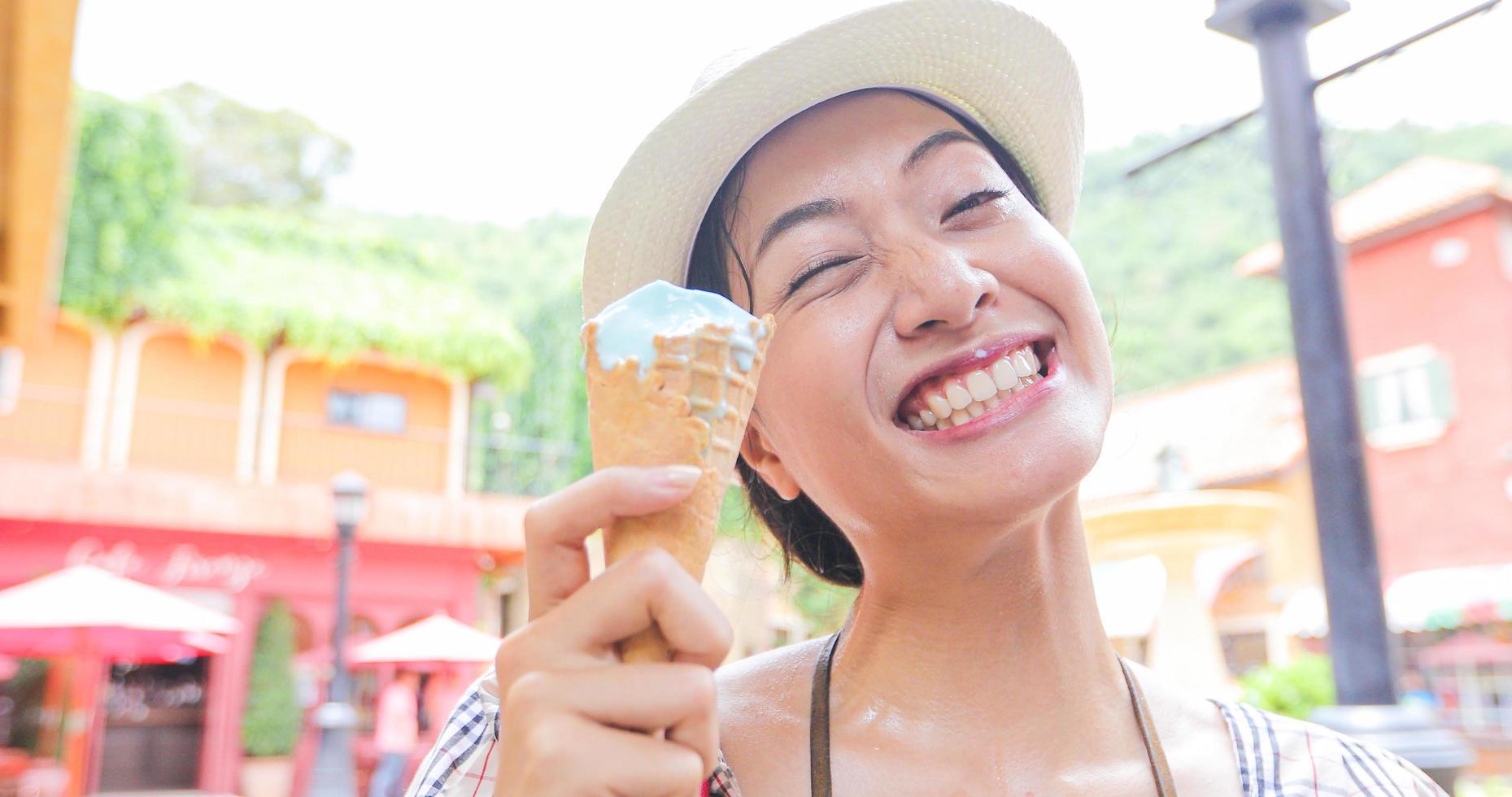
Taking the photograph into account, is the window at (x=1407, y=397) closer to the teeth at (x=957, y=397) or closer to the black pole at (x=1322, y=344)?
the black pole at (x=1322, y=344)

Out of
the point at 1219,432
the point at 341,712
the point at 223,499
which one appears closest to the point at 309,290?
the point at 223,499

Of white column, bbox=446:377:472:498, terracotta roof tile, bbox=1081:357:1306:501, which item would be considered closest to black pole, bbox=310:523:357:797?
white column, bbox=446:377:472:498

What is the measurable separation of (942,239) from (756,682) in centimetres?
72

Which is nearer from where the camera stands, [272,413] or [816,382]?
[816,382]

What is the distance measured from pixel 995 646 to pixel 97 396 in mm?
16547

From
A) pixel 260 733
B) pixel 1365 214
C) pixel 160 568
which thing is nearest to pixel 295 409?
pixel 160 568

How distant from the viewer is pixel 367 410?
57.8 ft

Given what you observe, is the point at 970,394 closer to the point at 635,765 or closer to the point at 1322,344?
the point at 635,765

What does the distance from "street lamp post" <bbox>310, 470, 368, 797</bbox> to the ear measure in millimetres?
9389

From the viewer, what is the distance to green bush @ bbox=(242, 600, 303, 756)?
48.1ft

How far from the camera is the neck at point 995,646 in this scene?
5.21 ft

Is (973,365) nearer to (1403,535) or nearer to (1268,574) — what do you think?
(1403,535)

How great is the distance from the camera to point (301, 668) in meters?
16.1

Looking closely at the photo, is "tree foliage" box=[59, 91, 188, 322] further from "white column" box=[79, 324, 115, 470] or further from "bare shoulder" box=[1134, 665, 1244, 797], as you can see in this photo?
"bare shoulder" box=[1134, 665, 1244, 797]
